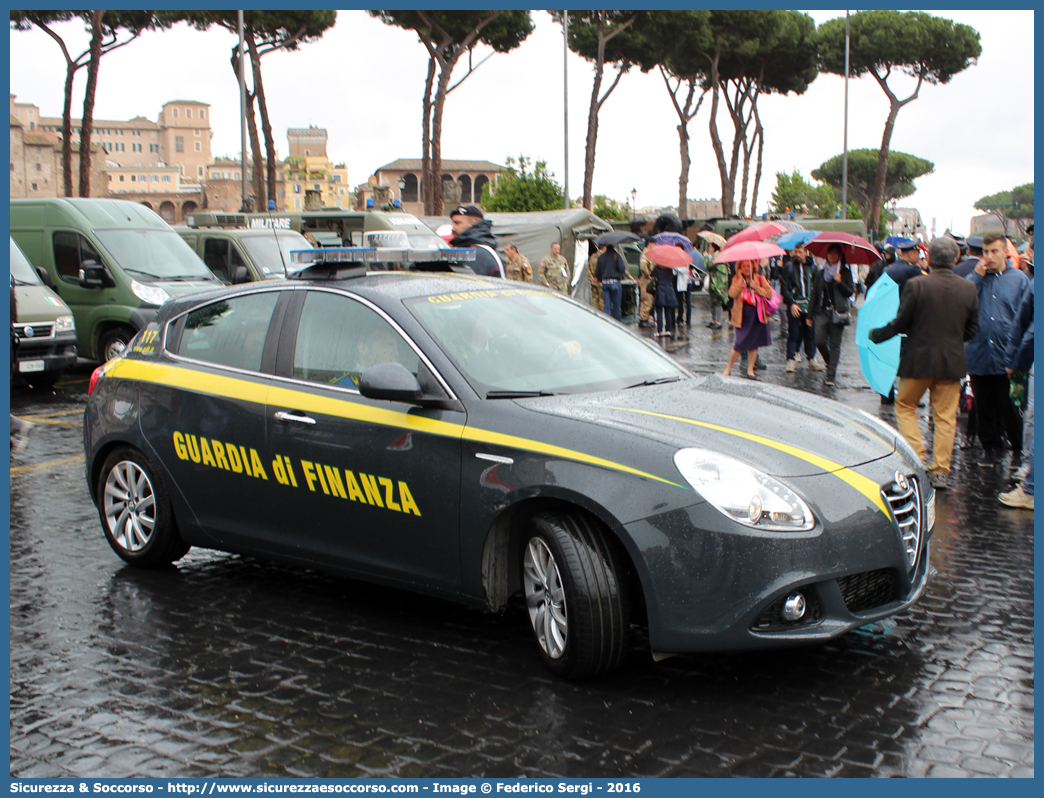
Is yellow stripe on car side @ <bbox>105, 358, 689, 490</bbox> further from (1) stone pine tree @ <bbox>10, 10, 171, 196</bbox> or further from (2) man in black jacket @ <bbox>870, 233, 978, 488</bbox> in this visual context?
(1) stone pine tree @ <bbox>10, 10, 171, 196</bbox>

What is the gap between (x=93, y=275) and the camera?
1359 centimetres

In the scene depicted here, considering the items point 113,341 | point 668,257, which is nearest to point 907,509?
point 113,341

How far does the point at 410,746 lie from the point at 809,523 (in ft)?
5.08

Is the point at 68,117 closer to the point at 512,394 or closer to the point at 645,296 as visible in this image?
the point at 645,296

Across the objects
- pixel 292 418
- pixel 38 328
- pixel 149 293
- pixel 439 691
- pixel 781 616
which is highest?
pixel 149 293

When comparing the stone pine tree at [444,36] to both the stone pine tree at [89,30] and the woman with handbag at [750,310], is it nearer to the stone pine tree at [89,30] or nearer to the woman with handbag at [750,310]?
the stone pine tree at [89,30]

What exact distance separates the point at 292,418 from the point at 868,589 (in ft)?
8.13

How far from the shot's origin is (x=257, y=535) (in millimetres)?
5016

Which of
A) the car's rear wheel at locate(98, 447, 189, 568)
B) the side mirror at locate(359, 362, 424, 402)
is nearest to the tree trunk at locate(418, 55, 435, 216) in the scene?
the car's rear wheel at locate(98, 447, 189, 568)

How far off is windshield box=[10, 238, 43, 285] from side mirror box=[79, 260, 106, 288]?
1.75 ft

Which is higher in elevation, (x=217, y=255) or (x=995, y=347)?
(x=217, y=255)

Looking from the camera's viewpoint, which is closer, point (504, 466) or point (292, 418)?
point (504, 466)

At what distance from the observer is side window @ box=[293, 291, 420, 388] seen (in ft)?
15.4

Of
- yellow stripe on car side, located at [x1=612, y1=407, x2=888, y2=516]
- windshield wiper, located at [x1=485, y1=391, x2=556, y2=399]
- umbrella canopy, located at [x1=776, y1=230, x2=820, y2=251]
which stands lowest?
yellow stripe on car side, located at [x1=612, y1=407, x2=888, y2=516]
